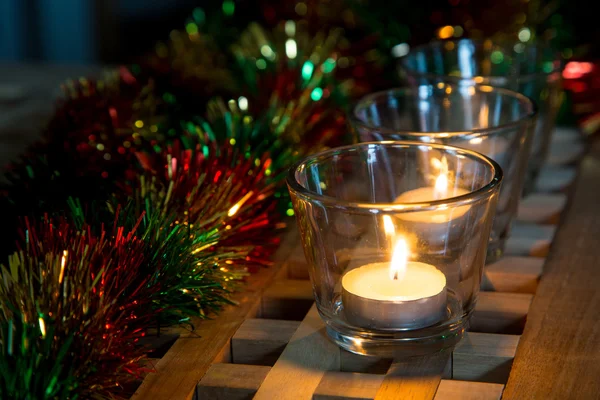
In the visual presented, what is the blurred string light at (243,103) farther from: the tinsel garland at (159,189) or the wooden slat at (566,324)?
the wooden slat at (566,324)

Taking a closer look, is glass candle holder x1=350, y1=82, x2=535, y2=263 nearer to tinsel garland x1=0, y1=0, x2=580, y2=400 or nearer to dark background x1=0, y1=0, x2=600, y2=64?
tinsel garland x1=0, y1=0, x2=580, y2=400

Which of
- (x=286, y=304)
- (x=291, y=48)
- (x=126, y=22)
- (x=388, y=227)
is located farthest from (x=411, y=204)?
(x=126, y=22)

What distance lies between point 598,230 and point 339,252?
0.21 m

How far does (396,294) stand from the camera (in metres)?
0.37

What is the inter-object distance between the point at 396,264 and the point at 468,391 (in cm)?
7

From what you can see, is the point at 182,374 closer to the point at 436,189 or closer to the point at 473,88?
the point at 436,189

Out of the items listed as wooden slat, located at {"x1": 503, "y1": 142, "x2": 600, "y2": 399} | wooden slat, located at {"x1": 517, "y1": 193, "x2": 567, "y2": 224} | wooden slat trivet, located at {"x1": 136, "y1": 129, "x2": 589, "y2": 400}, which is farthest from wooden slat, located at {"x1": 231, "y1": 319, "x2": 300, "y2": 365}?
wooden slat, located at {"x1": 517, "y1": 193, "x2": 567, "y2": 224}

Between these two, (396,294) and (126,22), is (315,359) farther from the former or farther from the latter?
(126,22)

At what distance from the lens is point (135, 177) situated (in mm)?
465

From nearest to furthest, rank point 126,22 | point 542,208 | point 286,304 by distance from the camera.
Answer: point 286,304
point 542,208
point 126,22

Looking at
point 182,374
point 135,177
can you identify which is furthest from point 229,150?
point 182,374

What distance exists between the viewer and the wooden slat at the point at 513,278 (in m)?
0.45

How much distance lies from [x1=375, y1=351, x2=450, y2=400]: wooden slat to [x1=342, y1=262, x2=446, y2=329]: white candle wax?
0.6 inches

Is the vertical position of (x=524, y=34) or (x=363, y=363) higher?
(x=524, y=34)
